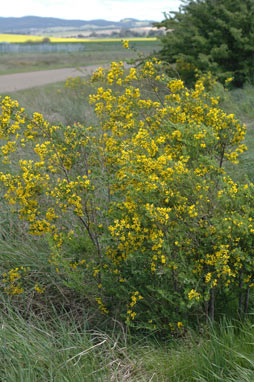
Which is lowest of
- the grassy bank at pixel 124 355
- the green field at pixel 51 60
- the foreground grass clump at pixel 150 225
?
the grassy bank at pixel 124 355

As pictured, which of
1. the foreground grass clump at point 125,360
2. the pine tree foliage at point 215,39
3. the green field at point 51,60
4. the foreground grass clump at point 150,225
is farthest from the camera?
the green field at point 51,60

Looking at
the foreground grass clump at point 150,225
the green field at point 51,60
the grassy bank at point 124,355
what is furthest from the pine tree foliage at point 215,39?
the green field at point 51,60

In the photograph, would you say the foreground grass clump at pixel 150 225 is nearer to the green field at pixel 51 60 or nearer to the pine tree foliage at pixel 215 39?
the pine tree foliage at pixel 215 39

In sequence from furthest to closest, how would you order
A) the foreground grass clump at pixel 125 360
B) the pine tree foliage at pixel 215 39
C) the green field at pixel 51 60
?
the green field at pixel 51 60 < the pine tree foliage at pixel 215 39 < the foreground grass clump at pixel 125 360

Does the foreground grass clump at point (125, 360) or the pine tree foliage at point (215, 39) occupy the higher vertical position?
the pine tree foliage at point (215, 39)

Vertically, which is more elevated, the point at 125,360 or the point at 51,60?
the point at 51,60

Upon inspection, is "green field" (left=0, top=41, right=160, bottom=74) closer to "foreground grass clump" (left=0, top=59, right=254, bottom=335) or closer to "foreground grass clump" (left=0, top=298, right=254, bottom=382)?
"foreground grass clump" (left=0, top=59, right=254, bottom=335)

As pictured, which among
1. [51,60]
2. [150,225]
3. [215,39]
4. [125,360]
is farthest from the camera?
[51,60]

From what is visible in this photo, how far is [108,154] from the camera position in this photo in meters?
3.52

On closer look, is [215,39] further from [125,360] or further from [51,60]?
[51,60]

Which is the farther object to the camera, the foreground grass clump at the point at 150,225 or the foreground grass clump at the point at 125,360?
the foreground grass clump at the point at 150,225

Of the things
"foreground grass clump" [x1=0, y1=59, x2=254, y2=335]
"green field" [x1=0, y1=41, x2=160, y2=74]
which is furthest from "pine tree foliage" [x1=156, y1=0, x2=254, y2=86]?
"green field" [x1=0, y1=41, x2=160, y2=74]

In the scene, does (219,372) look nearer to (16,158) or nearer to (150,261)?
(150,261)

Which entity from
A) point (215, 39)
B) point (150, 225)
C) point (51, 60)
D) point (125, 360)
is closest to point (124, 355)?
point (125, 360)
